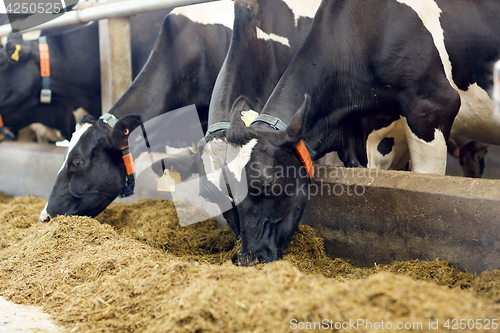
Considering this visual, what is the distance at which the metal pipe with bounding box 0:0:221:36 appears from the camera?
154 inches

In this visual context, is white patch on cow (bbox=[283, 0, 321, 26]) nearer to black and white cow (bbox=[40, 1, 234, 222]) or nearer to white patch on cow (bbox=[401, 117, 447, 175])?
black and white cow (bbox=[40, 1, 234, 222])

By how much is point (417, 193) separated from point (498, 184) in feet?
1.22

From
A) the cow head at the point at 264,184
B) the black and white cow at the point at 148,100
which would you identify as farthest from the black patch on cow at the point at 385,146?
the black and white cow at the point at 148,100

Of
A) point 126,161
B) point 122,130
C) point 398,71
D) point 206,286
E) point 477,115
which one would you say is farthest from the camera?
point 126,161

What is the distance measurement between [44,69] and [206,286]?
439 cm

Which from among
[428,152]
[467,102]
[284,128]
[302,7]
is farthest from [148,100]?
[467,102]

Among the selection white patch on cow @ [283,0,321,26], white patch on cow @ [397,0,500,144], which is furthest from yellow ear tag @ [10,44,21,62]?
white patch on cow @ [397,0,500,144]

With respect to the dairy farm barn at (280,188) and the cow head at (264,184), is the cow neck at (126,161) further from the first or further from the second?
the cow head at (264,184)

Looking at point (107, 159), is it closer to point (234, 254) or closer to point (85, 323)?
point (234, 254)

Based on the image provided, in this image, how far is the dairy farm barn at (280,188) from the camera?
1.46m

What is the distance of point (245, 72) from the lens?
3102 mm

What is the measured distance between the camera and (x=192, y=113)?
4199 mm

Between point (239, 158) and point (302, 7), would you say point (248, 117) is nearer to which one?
point (239, 158)

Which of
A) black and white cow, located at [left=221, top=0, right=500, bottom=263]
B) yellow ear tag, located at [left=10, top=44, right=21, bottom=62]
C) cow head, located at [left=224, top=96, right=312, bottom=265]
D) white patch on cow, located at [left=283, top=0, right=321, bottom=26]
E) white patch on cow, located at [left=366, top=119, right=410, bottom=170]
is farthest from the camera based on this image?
yellow ear tag, located at [left=10, top=44, right=21, bottom=62]
